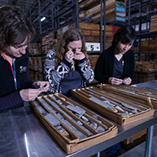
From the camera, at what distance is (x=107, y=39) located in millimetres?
3578

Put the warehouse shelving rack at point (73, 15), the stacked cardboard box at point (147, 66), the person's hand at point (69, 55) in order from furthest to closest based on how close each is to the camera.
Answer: the stacked cardboard box at point (147, 66) < the warehouse shelving rack at point (73, 15) < the person's hand at point (69, 55)

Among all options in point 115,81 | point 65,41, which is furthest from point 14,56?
point 115,81

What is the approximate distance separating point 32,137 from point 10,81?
2.22 ft

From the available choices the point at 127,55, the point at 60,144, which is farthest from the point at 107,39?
the point at 60,144

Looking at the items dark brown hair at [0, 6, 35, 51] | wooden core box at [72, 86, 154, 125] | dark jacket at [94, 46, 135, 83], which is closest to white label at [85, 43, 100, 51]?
dark jacket at [94, 46, 135, 83]

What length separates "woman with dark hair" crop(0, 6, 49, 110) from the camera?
2.87 ft

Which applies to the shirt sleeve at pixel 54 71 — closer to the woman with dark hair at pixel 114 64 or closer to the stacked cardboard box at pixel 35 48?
the woman with dark hair at pixel 114 64

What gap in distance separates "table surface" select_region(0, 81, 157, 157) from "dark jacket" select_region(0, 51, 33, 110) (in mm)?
109

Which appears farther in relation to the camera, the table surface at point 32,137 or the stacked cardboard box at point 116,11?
the stacked cardboard box at point 116,11

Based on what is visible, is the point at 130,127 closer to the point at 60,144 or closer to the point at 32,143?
the point at 60,144

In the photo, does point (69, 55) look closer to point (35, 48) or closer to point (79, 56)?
point (79, 56)

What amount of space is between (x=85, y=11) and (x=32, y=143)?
3.86 meters

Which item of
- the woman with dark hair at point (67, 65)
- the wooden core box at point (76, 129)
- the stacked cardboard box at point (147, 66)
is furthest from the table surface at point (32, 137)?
the stacked cardboard box at point (147, 66)

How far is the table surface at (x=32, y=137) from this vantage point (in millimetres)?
640
